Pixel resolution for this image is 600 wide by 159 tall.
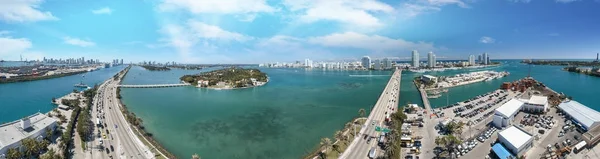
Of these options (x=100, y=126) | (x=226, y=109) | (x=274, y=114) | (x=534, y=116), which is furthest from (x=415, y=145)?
(x=100, y=126)

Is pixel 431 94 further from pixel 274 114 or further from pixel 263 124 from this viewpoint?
pixel 263 124

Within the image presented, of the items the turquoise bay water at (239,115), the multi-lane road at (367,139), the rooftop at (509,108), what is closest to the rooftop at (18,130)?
the turquoise bay water at (239,115)

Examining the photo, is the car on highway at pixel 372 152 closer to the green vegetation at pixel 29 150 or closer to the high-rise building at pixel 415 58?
the green vegetation at pixel 29 150

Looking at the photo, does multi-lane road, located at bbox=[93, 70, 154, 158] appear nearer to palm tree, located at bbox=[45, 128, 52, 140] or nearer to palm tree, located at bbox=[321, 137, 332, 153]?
palm tree, located at bbox=[45, 128, 52, 140]

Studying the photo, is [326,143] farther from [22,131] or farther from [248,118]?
[22,131]

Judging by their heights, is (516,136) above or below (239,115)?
above

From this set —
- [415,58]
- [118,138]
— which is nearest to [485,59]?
[415,58]
